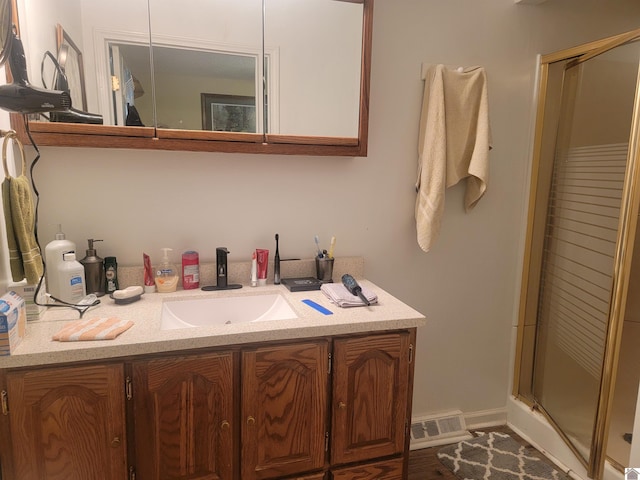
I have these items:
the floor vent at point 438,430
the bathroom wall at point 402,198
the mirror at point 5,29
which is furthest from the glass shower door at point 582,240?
the mirror at point 5,29

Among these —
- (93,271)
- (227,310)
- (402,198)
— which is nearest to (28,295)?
(93,271)

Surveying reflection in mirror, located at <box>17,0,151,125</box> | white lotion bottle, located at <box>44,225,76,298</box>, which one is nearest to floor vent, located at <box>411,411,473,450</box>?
white lotion bottle, located at <box>44,225,76,298</box>

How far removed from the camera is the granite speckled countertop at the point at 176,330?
109cm

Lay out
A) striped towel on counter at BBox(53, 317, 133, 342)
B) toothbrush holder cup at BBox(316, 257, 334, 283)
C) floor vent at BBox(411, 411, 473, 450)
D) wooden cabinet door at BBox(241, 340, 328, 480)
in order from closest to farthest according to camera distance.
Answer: striped towel on counter at BBox(53, 317, 133, 342)
wooden cabinet door at BBox(241, 340, 328, 480)
toothbrush holder cup at BBox(316, 257, 334, 283)
floor vent at BBox(411, 411, 473, 450)

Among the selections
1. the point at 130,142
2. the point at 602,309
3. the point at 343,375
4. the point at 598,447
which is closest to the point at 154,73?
the point at 130,142

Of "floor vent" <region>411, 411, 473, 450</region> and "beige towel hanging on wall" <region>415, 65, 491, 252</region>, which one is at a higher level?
"beige towel hanging on wall" <region>415, 65, 491, 252</region>

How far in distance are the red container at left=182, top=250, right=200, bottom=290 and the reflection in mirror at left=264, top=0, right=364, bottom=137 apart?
58 cm

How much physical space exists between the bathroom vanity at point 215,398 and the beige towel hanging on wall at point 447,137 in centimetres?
56

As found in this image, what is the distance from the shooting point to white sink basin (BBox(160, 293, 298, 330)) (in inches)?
58.9

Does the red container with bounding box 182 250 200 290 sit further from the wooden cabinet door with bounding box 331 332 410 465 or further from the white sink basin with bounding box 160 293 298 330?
the wooden cabinet door with bounding box 331 332 410 465

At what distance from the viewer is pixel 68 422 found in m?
1.13

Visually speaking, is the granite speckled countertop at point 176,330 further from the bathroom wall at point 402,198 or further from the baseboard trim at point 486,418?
the baseboard trim at point 486,418

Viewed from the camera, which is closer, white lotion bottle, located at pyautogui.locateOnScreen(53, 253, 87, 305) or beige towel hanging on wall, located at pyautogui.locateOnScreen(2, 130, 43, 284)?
beige towel hanging on wall, located at pyautogui.locateOnScreen(2, 130, 43, 284)

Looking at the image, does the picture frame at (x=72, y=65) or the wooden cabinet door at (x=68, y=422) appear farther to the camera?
the picture frame at (x=72, y=65)
